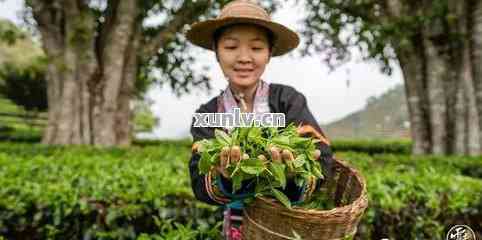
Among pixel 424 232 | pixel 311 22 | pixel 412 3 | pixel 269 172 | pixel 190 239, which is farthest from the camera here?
pixel 311 22

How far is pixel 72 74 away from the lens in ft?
33.8

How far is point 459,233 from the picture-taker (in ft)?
6.03

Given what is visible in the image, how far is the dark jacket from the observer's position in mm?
1913

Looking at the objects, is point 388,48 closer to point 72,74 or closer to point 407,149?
point 407,149

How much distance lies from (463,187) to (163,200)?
7.95 feet

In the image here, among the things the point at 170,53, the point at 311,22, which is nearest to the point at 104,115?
the point at 170,53

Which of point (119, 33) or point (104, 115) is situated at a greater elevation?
point (119, 33)

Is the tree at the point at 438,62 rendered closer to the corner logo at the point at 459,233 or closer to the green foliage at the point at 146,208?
the green foliage at the point at 146,208

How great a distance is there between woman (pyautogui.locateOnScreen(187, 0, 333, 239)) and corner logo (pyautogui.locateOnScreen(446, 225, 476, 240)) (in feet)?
1.70

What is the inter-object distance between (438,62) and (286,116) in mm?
8199

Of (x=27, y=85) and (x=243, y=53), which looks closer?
(x=243, y=53)

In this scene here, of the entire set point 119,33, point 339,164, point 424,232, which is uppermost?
point 119,33

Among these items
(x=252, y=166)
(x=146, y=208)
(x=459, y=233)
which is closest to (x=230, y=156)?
(x=252, y=166)

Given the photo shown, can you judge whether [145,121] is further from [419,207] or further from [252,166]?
[252,166]
